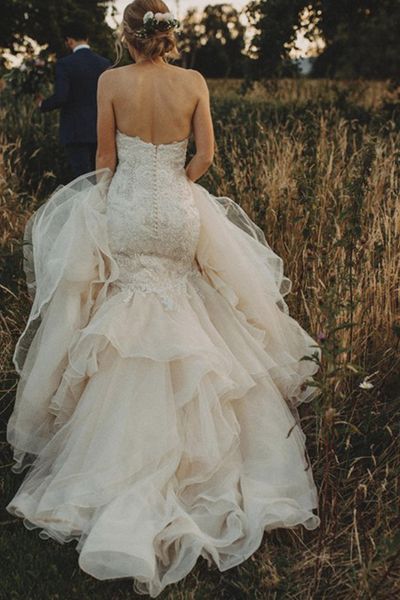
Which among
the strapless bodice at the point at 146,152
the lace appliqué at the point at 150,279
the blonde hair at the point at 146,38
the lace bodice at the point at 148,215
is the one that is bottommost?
the lace appliqué at the point at 150,279

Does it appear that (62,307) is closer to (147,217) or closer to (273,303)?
(147,217)

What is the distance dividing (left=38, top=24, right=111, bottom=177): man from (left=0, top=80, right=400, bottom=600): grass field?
1.45m

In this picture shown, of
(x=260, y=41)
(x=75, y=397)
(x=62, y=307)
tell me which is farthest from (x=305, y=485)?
(x=260, y=41)

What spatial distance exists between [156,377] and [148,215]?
74cm

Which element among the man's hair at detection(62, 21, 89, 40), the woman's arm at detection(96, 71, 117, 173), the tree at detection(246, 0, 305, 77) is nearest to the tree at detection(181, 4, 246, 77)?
the tree at detection(246, 0, 305, 77)

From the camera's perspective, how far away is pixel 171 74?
3393 millimetres

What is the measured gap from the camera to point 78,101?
757 cm

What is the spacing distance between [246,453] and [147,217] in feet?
3.80

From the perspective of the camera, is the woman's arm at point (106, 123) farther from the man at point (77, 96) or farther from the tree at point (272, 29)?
the tree at point (272, 29)

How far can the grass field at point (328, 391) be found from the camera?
286 centimetres

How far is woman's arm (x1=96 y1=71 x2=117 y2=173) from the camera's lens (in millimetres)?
3408

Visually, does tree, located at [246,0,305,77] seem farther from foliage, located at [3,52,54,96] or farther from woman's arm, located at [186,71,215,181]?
woman's arm, located at [186,71,215,181]

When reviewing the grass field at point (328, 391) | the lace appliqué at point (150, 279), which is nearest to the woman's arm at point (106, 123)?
the lace appliqué at point (150, 279)

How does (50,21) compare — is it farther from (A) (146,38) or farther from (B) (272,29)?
(A) (146,38)
